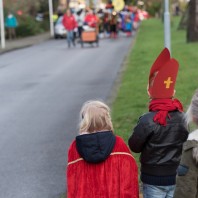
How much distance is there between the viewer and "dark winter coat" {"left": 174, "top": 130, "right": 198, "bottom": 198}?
3.85m

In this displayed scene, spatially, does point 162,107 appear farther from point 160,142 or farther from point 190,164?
point 190,164

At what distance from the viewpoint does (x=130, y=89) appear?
13422mm

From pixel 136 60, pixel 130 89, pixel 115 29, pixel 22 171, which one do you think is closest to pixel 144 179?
pixel 22 171

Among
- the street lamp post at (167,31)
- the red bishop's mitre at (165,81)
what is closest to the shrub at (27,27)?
the street lamp post at (167,31)

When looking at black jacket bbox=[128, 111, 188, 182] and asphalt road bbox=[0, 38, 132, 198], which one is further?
asphalt road bbox=[0, 38, 132, 198]

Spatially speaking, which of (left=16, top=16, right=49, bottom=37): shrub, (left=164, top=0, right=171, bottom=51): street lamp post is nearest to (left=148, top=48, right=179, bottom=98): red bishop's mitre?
(left=164, top=0, right=171, bottom=51): street lamp post

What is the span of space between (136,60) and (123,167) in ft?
54.0

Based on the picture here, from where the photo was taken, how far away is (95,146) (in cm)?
396

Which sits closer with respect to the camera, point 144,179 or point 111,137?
point 111,137

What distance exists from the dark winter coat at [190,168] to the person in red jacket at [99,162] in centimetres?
32

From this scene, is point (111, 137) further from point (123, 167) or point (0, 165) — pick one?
point (0, 165)

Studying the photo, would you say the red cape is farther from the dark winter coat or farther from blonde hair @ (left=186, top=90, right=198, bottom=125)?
blonde hair @ (left=186, top=90, right=198, bottom=125)

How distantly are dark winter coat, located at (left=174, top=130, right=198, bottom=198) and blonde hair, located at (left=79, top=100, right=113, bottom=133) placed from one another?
1.70 ft

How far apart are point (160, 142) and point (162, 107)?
9.5 inches
